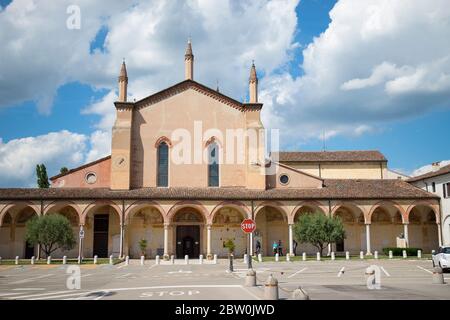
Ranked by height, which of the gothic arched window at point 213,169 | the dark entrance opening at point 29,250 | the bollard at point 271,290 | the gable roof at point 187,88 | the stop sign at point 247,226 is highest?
the gable roof at point 187,88

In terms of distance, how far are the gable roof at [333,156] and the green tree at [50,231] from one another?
24.4m

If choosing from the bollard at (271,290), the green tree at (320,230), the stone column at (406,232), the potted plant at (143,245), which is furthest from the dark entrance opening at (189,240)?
the bollard at (271,290)

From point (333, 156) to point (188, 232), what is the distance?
19.4 m

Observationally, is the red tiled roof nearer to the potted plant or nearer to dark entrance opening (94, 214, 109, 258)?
dark entrance opening (94, 214, 109, 258)

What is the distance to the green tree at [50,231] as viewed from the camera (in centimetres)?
3438

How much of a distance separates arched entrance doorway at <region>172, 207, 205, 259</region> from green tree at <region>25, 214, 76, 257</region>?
8.94m

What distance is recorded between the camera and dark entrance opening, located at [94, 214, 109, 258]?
39188mm

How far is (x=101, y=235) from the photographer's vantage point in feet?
129

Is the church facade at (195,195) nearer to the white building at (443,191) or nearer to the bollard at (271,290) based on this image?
the white building at (443,191)

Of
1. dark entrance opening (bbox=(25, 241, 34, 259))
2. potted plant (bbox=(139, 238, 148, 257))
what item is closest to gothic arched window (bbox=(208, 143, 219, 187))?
potted plant (bbox=(139, 238, 148, 257))

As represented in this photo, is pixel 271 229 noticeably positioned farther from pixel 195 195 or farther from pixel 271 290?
pixel 271 290

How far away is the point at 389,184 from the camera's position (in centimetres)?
4275

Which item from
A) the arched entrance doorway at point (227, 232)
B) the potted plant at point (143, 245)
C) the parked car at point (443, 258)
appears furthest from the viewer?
the arched entrance doorway at point (227, 232)

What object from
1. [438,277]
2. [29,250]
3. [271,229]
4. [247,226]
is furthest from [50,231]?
[438,277]
